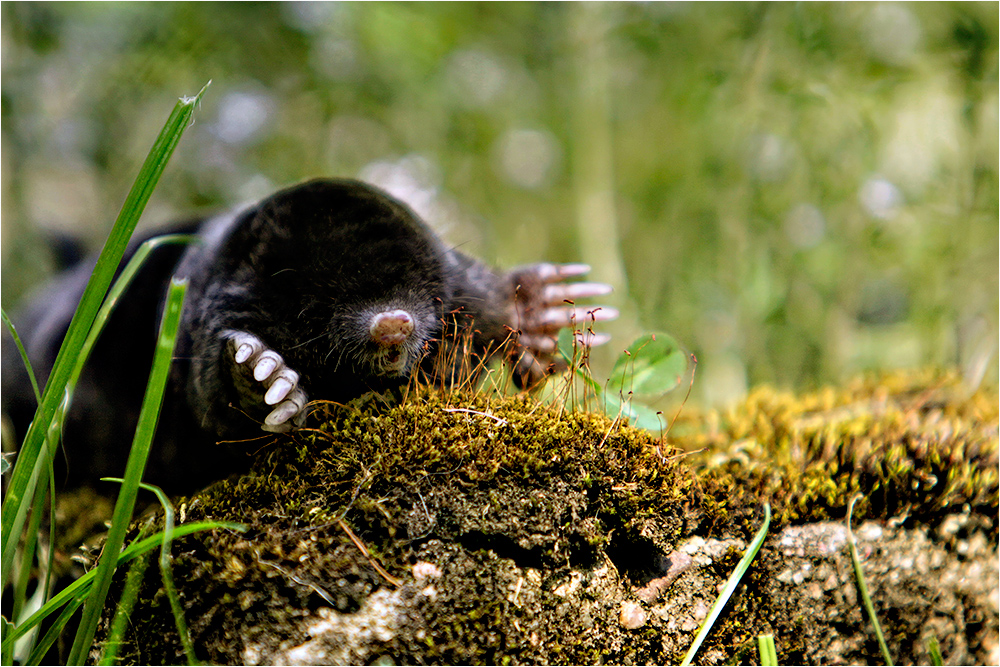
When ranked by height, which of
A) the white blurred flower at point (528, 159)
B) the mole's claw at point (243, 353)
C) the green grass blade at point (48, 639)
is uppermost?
the white blurred flower at point (528, 159)

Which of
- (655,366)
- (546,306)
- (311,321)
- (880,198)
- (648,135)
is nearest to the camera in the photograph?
(311,321)

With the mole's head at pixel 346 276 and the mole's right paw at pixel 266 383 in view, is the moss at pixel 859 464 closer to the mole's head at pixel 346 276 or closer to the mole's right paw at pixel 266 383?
the mole's head at pixel 346 276

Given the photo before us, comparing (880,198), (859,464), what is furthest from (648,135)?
(859,464)

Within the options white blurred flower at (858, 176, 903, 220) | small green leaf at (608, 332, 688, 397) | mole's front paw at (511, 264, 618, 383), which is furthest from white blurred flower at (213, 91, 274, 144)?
small green leaf at (608, 332, 688, 397)

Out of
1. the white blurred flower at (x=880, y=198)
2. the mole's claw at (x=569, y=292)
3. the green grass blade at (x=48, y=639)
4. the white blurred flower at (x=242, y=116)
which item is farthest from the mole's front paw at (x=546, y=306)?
the white blurred flower at (x=242, y=116)

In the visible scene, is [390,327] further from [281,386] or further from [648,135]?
[648,135]

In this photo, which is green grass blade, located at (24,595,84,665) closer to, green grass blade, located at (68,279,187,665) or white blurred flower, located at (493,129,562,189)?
green grass blade, located at (68,279,187,665)

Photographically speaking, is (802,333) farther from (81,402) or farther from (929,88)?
(81,402)
